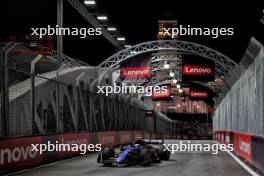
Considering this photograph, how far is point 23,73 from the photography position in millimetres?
16016

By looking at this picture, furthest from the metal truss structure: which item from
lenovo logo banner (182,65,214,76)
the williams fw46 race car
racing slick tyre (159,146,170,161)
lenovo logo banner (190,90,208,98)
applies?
Result: the williams fw46 race car

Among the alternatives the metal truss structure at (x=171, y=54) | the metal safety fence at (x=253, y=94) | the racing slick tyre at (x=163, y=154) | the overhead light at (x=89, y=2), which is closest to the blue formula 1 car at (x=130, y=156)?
the racing slick tyre at (x=163, y=154)

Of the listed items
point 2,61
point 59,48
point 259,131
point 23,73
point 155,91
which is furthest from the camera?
point 155,91

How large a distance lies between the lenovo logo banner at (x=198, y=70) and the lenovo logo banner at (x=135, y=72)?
2323 mm

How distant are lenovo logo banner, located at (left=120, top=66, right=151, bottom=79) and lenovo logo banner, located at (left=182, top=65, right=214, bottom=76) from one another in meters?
2.32

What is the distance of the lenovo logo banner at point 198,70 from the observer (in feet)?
99.5

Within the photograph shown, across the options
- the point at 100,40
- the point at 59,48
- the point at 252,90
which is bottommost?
the point at 252,90

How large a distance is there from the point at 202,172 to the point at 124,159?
270cm

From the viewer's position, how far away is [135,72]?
105ft

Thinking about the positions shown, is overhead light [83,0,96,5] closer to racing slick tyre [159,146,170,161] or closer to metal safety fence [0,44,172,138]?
metal safety fence [0,44,172,138]

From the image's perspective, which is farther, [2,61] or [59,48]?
[59,48]

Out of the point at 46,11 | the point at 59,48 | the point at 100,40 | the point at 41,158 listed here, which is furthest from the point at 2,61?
the point at 100,40

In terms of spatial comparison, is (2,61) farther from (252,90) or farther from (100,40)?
(100,40)

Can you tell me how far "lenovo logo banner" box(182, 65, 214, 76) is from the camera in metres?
30.3
